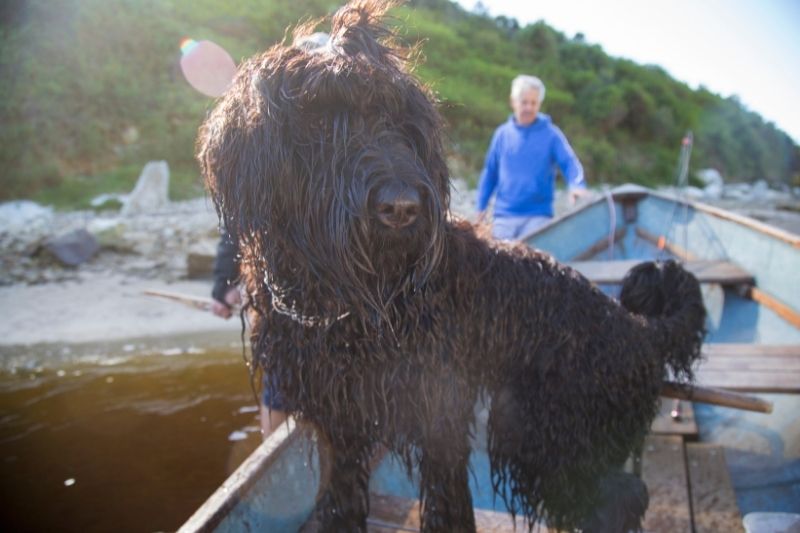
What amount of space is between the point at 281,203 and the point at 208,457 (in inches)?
144

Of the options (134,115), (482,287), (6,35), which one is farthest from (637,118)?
(482,287)

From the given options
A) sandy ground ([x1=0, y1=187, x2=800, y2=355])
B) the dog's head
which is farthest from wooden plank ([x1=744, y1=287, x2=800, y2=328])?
sandy ground ([x1=0, y1=187, x2=800, y2=355])

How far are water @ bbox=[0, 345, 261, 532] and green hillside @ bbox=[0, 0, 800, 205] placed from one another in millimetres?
3569

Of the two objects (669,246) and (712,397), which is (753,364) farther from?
(669,246)

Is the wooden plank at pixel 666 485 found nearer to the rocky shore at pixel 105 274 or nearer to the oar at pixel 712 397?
the oar at pixel 712 397

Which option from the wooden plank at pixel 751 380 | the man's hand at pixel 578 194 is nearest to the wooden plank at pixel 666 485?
the wooden plank at pixel 751 380

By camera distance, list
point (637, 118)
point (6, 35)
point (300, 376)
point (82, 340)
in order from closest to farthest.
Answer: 1. point (300, 376)
2. point (82, 340)
3. point (6, 35)
4. point (637, 118)

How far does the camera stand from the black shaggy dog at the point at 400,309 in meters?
1.52

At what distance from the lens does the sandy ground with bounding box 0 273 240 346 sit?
7.40 metres

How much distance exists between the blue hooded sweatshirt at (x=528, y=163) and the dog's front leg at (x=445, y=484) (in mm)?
3477

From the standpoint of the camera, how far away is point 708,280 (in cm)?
471

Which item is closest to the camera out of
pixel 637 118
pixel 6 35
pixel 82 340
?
pixel 82 340

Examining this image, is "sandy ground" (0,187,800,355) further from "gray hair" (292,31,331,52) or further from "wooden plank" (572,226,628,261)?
"gray hair" (292,31,331,52)

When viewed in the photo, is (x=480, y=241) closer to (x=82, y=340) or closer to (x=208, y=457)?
(x=208, y=457)
